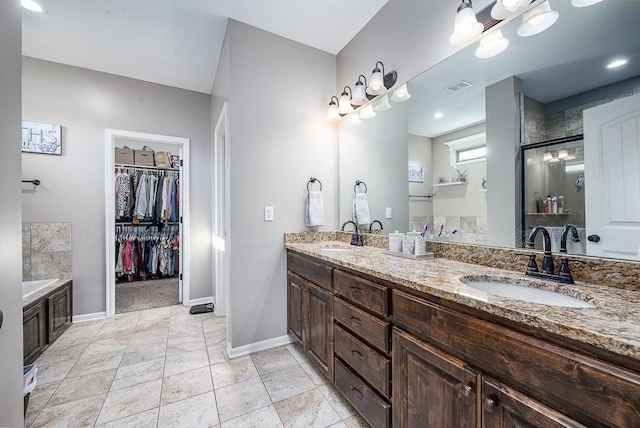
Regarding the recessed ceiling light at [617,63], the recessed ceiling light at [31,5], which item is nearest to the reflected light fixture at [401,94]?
the recessed ceiling light at [617,63]

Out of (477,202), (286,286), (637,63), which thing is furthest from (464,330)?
(286,286)

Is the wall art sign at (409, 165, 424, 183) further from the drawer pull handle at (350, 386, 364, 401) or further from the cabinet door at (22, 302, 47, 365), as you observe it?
the cabinet door at (22, 302, 47, 365)

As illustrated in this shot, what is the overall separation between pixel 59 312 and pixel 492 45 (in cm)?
403

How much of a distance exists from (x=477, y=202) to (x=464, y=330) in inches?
34.8

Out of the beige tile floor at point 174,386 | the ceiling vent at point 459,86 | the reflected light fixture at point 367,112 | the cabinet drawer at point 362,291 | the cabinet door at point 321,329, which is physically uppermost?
the reflected light fixture at point 367,112

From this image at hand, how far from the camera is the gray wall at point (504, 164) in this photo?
131 centimetres

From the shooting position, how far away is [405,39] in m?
1.86

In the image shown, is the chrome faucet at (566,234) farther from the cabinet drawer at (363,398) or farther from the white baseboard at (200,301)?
the white baseboard at (200,301)

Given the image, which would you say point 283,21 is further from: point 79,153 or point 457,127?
point 79,153

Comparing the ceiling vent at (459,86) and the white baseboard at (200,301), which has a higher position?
the ceiling vent at (459,86)

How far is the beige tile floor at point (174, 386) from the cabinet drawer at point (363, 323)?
1.83 feet

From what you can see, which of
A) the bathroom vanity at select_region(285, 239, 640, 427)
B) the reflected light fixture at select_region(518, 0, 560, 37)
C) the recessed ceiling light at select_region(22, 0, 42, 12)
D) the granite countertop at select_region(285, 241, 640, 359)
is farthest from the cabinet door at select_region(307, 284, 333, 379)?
the recessed ceiling light at select_region(22, 0, 42, 12)

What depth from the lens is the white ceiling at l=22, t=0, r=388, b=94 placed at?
2016 millimetres

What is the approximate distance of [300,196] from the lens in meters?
2.41
